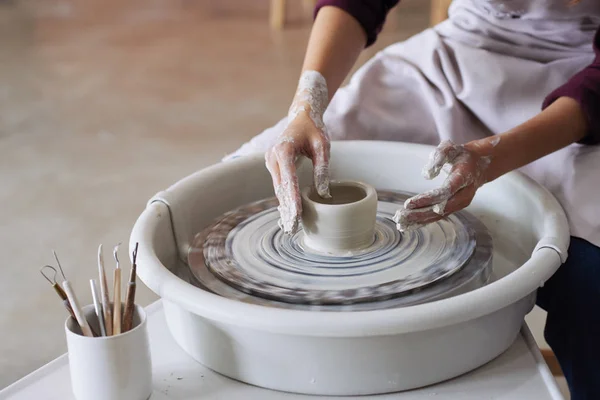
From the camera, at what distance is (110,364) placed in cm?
86

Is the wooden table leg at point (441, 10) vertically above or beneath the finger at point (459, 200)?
beneath

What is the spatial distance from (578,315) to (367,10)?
75 centimetres

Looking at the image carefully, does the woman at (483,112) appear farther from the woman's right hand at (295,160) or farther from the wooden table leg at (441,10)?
the wooden table leg at (441,10)

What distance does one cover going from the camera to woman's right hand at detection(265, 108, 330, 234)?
105cm

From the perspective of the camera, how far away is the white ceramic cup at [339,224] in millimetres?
1045

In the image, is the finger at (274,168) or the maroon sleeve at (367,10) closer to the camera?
the finger at (274,168)

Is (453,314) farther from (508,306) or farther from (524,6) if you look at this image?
(524,6)

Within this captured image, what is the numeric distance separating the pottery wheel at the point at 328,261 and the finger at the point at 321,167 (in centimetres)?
9

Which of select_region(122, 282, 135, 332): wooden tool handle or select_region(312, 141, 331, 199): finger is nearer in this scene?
select_region(122, 282, 135, 332): wooden tool handle

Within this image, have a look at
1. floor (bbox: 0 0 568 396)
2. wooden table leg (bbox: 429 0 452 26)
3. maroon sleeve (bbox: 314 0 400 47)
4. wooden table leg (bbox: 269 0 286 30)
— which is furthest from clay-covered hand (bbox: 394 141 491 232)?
wooden table leg (bbox: 269 0 286 30)

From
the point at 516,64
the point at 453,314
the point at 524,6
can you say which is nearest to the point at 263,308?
the point at 453,314

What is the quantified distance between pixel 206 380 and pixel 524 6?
0.97m

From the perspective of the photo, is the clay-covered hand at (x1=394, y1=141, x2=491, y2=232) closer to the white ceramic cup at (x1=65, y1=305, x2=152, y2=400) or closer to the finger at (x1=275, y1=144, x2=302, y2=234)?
the finger at (x1=275, y1=144, x2=302, y2=234)

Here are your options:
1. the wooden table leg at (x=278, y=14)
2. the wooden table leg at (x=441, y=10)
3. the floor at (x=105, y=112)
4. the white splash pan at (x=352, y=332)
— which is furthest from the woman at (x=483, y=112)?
the wooden table leg at (x=278, y=14)
